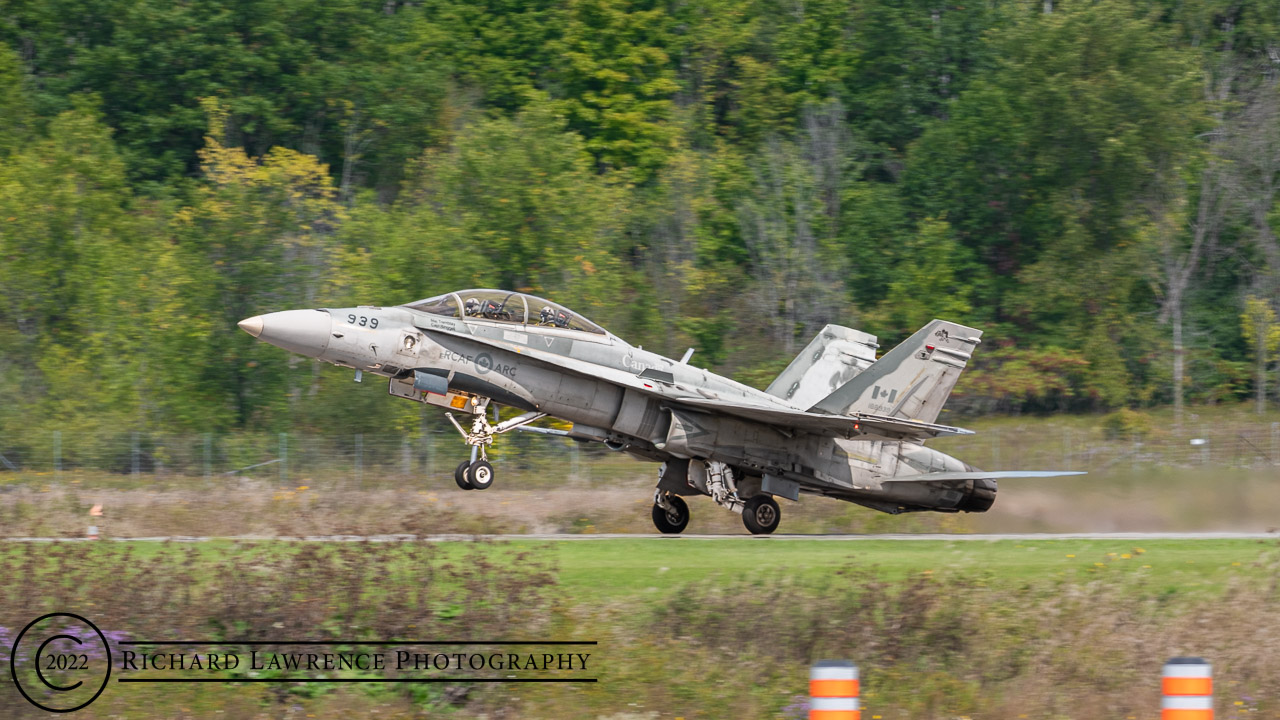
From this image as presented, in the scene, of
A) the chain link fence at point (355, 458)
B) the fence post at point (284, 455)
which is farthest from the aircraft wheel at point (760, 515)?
the fence post at point (284, 455)

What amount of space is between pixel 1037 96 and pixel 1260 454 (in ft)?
64.6

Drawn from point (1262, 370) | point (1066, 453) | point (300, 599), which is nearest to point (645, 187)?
point (1262, 370)

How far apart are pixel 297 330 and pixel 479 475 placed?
3142mm

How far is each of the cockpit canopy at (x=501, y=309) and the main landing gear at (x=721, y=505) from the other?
3119 millimetres

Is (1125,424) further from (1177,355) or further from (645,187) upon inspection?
(645,187)

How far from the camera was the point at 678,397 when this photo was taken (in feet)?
66.7

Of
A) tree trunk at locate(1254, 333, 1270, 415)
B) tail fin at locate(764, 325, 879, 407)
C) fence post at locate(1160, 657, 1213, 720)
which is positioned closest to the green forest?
tree trunk at locate(1254, 333, 1270, 415)

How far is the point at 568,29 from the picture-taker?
52125mm

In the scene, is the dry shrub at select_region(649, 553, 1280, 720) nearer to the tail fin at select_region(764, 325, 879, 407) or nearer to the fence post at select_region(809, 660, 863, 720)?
the fence post at select_region(809, 660, 863, 720)

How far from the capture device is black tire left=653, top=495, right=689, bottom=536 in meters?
22.1

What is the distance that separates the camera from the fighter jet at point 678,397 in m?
18.7

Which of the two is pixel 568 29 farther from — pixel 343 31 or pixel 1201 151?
pixel 1201 151

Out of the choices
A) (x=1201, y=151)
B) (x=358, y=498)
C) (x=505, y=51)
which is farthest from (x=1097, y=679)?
(x=505, y=51)

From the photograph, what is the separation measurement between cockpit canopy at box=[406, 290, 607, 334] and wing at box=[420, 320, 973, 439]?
0.47 m
